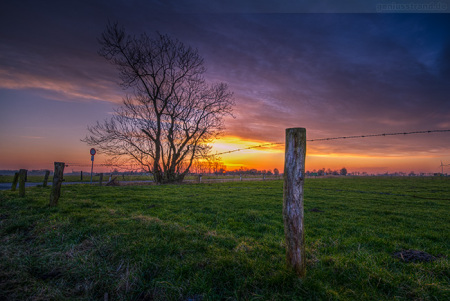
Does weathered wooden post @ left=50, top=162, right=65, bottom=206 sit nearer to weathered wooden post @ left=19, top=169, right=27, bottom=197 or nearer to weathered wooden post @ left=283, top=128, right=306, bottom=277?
weathered wooden post @ left=19, top=169, right=27, bottom=197

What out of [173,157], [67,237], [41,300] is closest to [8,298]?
[41,300]

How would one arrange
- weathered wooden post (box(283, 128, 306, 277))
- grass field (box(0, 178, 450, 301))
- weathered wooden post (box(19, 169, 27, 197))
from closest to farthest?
grass field (box(0, 178, 450, 301))
weathered wooden post (box(283, 128, 306, 277))
weathered wooden post (box(19, 169, 27, 197))

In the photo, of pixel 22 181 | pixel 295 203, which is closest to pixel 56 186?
pixel 22 181

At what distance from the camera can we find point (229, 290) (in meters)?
3.01

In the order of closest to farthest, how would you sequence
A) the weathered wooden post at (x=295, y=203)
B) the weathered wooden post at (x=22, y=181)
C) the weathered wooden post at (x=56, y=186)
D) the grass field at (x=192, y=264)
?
the grass field at (x=192, y=264) < the weathered wooden post at (x=295, y=203) < the weathered wooden post at (x=56, y=186) < the weathered wooden post at (x=22, y=181)

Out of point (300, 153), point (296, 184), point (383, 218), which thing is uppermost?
point (300, 153)

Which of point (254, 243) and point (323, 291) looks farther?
point (254, 243)

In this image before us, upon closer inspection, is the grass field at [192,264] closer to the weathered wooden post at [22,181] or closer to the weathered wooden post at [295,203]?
the weathered wooden post at [295,203]

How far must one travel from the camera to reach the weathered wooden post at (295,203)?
10.5ft

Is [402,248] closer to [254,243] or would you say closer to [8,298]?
[254,243]

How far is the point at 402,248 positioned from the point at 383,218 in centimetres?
420

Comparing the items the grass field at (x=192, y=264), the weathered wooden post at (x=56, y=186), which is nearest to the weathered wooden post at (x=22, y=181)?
the weathered wooden post at (x=56, y=186)

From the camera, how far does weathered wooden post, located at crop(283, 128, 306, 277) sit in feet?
10.5

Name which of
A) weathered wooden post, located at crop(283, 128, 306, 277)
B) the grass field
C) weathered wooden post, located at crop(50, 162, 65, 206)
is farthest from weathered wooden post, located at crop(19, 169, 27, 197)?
weathered wooden post, located at crop(283, 128, 306, 277)
